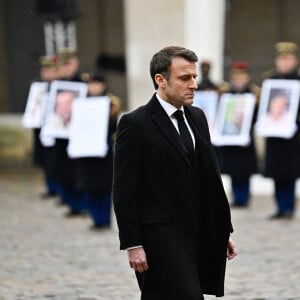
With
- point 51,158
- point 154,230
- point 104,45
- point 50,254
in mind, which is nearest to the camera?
point 154,230

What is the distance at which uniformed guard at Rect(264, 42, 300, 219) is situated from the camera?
9781 millimetres

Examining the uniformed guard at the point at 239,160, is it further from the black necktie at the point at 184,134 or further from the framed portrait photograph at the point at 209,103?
the black necktie at the point at 184,134

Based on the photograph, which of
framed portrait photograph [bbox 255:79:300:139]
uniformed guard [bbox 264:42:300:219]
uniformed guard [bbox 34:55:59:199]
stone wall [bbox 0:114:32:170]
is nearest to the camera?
framed portrait photograph [bbox 255:79:300:139]

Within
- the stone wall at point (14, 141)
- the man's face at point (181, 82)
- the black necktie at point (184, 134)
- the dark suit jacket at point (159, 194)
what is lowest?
the stone wall at point (14, 141)

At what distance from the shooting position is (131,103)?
44.8 feet

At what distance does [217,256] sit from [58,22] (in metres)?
11.6

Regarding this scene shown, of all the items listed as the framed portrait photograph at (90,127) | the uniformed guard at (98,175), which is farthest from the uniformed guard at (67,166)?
the framed portrait photograph at (90,127)

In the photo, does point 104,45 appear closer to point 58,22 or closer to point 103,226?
point 58,22

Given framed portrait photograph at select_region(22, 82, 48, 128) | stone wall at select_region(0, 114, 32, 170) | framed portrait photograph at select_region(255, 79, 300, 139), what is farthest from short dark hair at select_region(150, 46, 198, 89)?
stone wall at select_region(0, 114, 32, 170)

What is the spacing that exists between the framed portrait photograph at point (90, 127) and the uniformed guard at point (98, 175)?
0.26ft

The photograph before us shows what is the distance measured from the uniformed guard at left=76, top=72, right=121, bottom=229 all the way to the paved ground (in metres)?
0.24

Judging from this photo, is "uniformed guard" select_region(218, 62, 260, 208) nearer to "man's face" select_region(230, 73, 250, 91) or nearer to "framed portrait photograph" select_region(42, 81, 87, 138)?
"man's face" select_region(230, 73, 250, 91)

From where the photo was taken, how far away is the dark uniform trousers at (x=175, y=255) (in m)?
4.24

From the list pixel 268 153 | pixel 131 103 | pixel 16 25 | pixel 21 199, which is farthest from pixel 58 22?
pixel 268 153
